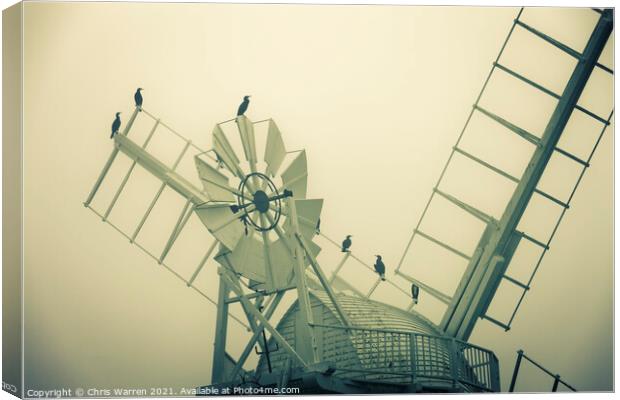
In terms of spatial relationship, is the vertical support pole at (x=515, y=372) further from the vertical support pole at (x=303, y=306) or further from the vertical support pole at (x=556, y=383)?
the vertical support pole at (x=303, y=306)

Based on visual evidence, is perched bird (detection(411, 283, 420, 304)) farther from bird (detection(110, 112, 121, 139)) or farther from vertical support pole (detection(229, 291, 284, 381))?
bird (detection(110, 112, 121, 139))

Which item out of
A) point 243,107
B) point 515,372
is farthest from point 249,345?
point 515,372

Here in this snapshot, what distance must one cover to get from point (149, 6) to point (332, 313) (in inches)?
234

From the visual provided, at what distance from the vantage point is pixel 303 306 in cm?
2161

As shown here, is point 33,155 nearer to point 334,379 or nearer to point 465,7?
point 334,379

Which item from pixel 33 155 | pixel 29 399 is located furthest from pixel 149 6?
pixel 29 399

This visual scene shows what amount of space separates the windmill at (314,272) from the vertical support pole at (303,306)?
0.02m

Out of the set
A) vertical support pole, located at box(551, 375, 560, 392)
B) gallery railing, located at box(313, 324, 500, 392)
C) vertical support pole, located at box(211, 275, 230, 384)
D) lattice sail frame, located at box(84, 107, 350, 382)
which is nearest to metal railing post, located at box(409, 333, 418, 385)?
gallery railing, located at box(313, 324, 500, 392)

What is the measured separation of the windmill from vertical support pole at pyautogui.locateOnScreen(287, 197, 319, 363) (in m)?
0.02

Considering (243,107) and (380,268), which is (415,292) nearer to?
(380,268)

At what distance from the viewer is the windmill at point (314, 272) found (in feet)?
70.4

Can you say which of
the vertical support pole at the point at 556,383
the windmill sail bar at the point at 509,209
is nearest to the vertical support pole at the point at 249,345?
the windmill sail bar at the point at 509,209

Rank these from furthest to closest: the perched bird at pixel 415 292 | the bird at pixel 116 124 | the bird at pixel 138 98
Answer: the perched bird at pixel 415 292 → the bird at pixel 116 124 → the bird at pixel 138 98

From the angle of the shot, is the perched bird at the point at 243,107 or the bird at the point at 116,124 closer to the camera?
the perched bird at the point at 243,107
